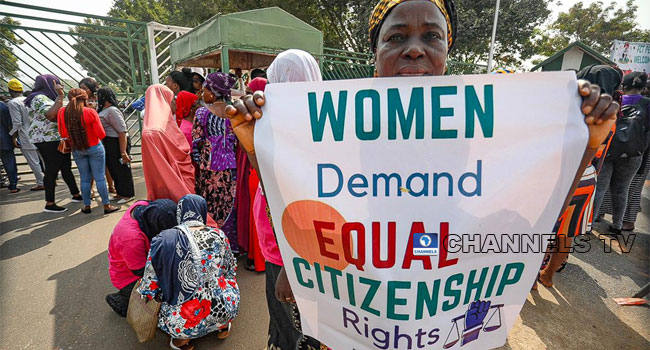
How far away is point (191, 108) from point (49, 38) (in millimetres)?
4678

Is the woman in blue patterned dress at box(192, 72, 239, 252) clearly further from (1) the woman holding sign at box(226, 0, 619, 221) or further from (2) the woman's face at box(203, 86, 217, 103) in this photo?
(1) the woman holding sign at box(226, 0, 619, 221)

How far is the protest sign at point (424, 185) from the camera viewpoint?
96 centimetres

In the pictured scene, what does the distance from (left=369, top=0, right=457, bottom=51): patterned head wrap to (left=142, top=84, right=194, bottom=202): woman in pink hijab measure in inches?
76.3

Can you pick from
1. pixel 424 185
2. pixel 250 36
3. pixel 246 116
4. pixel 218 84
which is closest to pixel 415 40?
pixel 424 185

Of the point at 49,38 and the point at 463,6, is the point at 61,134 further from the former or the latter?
the point at 463,6

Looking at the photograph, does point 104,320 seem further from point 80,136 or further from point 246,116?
point 80,136

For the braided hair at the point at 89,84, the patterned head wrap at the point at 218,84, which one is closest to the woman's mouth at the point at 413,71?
the patterned head wrap at the point at 218,84

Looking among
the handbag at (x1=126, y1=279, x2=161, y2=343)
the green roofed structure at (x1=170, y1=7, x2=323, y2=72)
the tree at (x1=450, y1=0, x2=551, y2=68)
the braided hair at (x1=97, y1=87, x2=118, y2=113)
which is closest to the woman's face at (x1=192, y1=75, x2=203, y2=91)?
the green roofed structure at (x1=170, y1=7, x2=323, y2=72)

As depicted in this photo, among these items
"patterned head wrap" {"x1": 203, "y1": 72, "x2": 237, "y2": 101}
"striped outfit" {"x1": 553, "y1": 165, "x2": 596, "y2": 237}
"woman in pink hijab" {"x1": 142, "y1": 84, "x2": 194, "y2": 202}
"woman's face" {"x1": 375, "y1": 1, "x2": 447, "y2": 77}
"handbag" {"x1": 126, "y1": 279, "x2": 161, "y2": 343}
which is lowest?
"handbag" {"x1": 126, "y1": 279, "x2": 161, "y2": 343}

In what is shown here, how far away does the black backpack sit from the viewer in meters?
3.41

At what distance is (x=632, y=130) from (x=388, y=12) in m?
3.91

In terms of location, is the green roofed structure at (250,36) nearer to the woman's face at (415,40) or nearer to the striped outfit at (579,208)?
the woman's face at (415,40)

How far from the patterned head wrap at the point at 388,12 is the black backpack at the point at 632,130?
11.5 ft

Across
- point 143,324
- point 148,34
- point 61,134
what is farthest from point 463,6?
point 143,324
